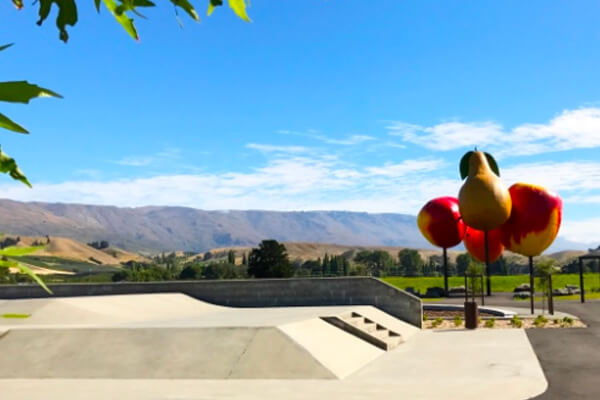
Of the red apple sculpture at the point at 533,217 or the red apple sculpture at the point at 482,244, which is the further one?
the red apple sculpture at the point at 482,244

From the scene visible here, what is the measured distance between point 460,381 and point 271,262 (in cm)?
2929

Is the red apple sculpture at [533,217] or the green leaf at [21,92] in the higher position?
the red apple sculpture at [533,217]

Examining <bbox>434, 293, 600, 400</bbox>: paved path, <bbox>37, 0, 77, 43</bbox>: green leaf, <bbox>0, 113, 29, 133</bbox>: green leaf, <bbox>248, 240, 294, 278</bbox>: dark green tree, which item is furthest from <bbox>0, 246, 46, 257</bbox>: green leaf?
<bbox>248, 240, 294, 278</bbox>: dark green tree

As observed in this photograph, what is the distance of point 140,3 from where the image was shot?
9.00ft

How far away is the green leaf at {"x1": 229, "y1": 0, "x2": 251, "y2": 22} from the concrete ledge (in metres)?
22.1

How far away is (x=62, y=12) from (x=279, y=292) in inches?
962

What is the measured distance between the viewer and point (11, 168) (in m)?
2.54

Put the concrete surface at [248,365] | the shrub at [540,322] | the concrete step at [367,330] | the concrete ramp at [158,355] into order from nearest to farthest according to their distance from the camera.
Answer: the concrete surface at [248,365] < the concrete ramp at [158,355] < the concrete step at [367,330] < the shrub at [540,322]

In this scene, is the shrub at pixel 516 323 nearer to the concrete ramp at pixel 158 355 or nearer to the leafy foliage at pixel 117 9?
the concrete ramp at pixel 158 355

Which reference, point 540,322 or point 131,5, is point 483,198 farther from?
point 131,5

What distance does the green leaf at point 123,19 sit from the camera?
2711 millimetres

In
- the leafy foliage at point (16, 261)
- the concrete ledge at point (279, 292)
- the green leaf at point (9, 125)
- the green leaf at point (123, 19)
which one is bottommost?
the concrete ledge at point (279, 292)

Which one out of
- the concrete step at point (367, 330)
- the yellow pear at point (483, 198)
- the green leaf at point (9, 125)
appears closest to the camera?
the green leaf at point (9, 125)

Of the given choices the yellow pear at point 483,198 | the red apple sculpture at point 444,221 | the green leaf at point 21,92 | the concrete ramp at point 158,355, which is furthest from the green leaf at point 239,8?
the red apple sculpture at point 444,221
